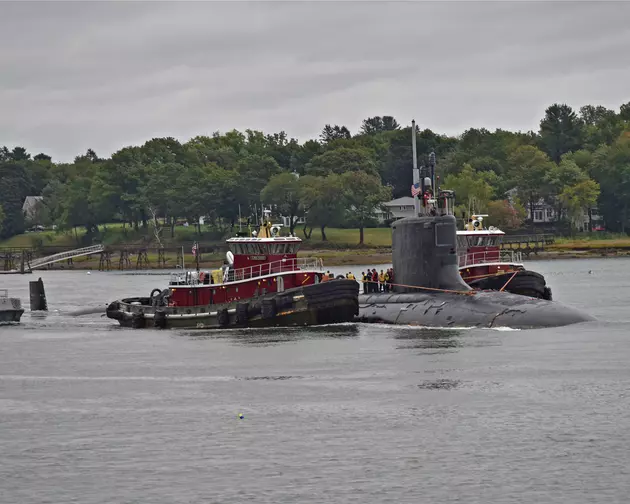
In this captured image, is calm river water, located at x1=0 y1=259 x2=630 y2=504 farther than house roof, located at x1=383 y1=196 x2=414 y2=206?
No

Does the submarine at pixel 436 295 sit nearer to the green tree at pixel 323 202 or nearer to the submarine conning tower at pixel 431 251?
the submarine conning tower at pixel 431 251

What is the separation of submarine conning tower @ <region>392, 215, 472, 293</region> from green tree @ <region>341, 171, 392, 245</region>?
371 ft

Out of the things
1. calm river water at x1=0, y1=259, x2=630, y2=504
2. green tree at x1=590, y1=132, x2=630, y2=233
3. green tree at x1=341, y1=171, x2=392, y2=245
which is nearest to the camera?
calm river water at x1=0, y1=259, x2=630, y2=504

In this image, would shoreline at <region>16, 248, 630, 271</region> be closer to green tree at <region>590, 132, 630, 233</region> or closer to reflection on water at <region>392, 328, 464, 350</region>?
green tree at <region>590, 132, 630, 233</region>

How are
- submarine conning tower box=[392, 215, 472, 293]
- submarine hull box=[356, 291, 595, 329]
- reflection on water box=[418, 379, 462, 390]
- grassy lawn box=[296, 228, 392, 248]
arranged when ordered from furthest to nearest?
grassy lawn box=[296, 228, 392, 248]
submarine conning tower box=[392, 215, 472, 293]
submarine hull box=[356, 291, 595, 329]
reflection on water box=[418, 379, 462, 390]

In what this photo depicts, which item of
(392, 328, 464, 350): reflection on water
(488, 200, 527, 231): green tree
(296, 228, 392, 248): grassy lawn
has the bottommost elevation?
(392, 328, 464, 350): reflection on water

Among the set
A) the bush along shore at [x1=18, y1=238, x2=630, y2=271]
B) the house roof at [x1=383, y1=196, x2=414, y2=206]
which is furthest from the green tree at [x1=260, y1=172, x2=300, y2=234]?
the house roof at [x1=383, y1=196, x2=414, y2=206]

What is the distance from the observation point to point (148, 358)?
52938mm

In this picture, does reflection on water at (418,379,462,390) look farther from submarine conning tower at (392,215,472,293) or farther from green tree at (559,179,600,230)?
green tree at (559,179,600,230)

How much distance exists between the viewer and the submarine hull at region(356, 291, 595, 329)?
54.4 m

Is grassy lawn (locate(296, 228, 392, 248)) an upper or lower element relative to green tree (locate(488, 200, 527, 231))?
lower

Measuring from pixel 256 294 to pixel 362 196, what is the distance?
380ft

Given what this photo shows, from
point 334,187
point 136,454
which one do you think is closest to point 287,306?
point 136,454

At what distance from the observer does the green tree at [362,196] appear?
176250 mm
